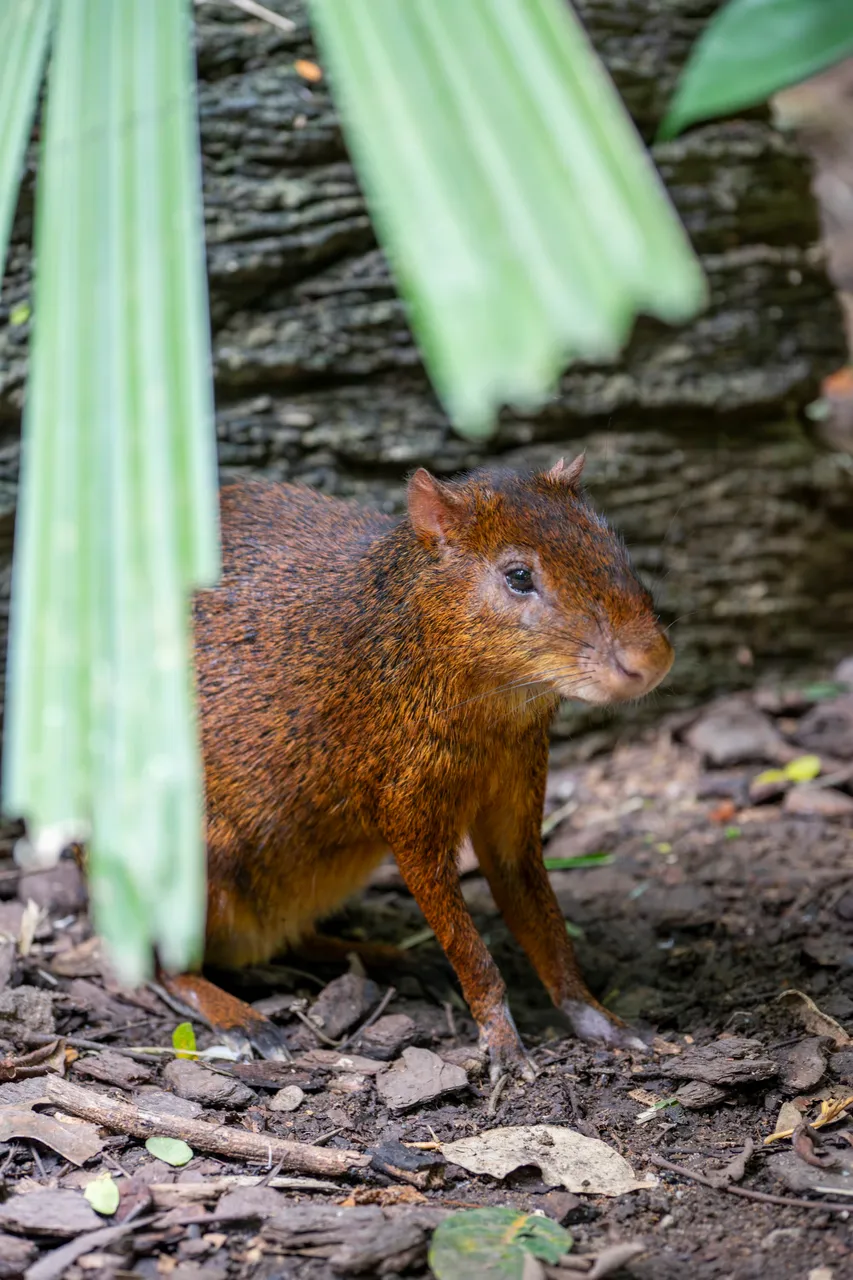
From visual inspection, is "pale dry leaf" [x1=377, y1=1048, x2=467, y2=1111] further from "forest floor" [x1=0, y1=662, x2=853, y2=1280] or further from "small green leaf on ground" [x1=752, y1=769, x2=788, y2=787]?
"small green leaf on ground" [x1=752, y1=769, x2=788, y2=787]

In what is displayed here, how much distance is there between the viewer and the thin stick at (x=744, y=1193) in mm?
2852

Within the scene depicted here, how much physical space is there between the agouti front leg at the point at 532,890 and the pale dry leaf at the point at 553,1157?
77 cm

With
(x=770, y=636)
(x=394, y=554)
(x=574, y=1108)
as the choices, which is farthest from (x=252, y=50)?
(x=574, y=1108)

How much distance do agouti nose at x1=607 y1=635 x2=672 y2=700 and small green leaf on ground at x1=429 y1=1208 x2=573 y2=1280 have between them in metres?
1.34

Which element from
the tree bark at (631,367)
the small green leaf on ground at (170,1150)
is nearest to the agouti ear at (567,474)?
the tree bark at (631,367)

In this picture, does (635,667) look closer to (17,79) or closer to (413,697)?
(413,697)

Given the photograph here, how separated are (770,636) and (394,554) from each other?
280 centimetres

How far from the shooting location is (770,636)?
20.3 feet

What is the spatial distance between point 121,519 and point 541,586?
2.46 meters

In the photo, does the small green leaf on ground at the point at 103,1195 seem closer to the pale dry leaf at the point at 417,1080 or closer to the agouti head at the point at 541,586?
the pale dry leaf at the point at 417,1080

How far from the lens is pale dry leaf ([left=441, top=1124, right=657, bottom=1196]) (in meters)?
3.09

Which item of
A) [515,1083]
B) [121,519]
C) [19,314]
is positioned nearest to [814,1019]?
[515,1083]

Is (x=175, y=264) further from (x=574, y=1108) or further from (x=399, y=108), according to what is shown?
(x=574, y=1108)

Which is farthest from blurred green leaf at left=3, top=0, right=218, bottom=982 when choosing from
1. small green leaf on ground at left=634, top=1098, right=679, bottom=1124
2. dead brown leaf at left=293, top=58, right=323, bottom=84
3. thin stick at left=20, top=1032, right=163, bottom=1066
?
dead brown leaf at left=293, top=58, right=323, bottom=84
